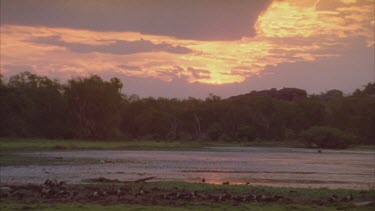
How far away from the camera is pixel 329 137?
98.5 m

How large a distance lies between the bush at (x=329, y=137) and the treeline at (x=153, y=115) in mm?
603

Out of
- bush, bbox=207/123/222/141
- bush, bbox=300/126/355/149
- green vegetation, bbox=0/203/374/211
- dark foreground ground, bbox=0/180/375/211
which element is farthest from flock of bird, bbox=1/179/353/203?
bush, bbox=207/123/222/141

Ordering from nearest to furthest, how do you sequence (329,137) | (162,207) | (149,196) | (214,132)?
(162,207) < (149,196) < (329,137) < (214,132)

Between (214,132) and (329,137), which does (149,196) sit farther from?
(214,132)

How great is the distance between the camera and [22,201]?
785 inches

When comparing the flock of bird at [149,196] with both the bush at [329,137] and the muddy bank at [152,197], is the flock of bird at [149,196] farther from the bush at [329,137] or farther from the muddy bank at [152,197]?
the bush at [329,137]

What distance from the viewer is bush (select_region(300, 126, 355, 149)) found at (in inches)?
3839

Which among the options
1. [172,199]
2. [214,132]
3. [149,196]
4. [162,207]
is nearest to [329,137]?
[214,132]

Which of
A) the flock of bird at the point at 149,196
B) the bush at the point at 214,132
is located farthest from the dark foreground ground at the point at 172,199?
the bush at the point at 214,132

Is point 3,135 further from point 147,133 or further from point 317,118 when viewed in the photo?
point 317,118

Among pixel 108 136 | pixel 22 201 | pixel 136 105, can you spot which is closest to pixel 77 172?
pixel 22 201

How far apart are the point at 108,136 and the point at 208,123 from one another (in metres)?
28.9

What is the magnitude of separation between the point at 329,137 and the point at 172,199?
8164 centimetres

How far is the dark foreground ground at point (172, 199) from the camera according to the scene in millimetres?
18844
